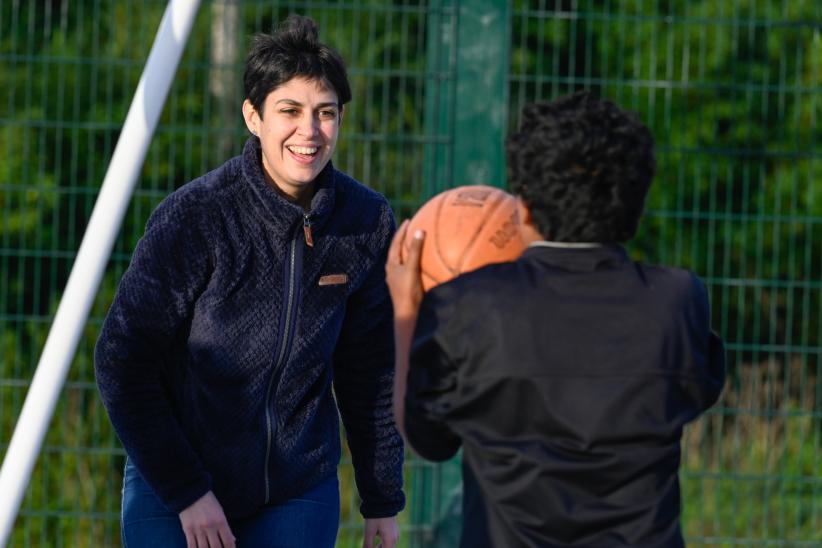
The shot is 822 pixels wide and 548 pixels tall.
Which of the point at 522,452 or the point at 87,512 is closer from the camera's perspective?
the point at 522,452

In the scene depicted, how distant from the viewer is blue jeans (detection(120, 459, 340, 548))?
3742mm

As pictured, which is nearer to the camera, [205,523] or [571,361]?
[571,361]

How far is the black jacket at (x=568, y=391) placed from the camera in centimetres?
265

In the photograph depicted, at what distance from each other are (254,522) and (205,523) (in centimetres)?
21

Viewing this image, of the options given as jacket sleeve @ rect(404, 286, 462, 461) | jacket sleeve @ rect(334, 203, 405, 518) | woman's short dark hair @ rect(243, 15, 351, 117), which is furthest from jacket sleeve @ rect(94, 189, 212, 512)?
A: jacket sleeve @ rect(404, 286, 462, 461)

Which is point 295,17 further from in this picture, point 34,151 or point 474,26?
point 34,151

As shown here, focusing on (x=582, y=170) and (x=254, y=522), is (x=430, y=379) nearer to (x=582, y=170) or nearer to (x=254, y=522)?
(x=582, y=170)

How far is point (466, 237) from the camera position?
3037 millimetres

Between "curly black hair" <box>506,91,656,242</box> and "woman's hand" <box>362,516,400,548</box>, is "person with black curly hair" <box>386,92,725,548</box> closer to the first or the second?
"curly black hair" <box>506,91,656,242</box>

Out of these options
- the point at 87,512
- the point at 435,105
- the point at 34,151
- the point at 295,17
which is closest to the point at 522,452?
the point at 295,17

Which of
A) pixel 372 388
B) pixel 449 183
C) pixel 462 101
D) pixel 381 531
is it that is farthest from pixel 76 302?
pixel 462 101

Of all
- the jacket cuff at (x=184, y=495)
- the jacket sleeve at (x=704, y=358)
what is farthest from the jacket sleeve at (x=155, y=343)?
the jacket sleeve at (x=704, y=358)

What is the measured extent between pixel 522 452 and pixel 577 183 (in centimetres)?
52

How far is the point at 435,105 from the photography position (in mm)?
5883
